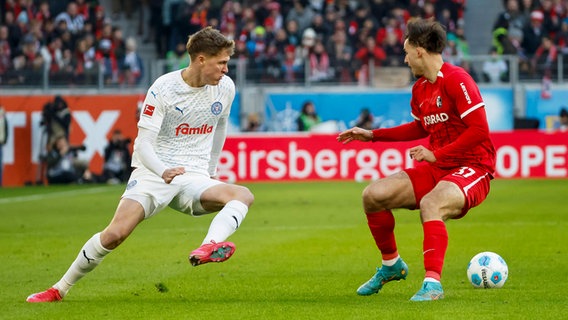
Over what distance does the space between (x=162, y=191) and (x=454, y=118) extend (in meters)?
2.19

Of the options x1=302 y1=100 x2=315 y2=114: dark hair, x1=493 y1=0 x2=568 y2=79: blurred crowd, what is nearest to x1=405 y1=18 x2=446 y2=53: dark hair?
x1=302 y1=100 x2=315 y2=114: dark hair

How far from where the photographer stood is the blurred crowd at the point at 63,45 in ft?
91.3

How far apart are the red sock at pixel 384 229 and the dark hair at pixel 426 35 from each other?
128 centimetres

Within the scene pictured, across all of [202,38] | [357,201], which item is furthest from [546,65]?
[202,38]

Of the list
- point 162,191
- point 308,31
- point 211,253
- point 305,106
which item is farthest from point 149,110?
point 308,31

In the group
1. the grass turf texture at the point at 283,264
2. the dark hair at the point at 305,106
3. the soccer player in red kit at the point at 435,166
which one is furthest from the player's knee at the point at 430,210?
the dark hair at the point at 305,106

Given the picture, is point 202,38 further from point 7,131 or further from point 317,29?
point 317,29

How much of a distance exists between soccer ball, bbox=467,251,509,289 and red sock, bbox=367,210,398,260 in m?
0.71

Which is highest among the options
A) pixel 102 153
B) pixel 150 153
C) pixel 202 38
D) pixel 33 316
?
pixel 202 38

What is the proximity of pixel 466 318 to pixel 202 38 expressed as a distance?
2.80 meters

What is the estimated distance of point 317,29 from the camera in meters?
29.3

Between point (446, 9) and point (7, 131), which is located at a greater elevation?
point (446, 9)

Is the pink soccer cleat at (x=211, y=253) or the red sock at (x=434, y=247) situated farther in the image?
the red sock at (x=434, y=247)

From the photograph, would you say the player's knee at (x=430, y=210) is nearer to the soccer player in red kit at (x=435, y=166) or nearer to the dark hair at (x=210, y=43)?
Answer: the soccer player in red kit at (x=435, y=166)
